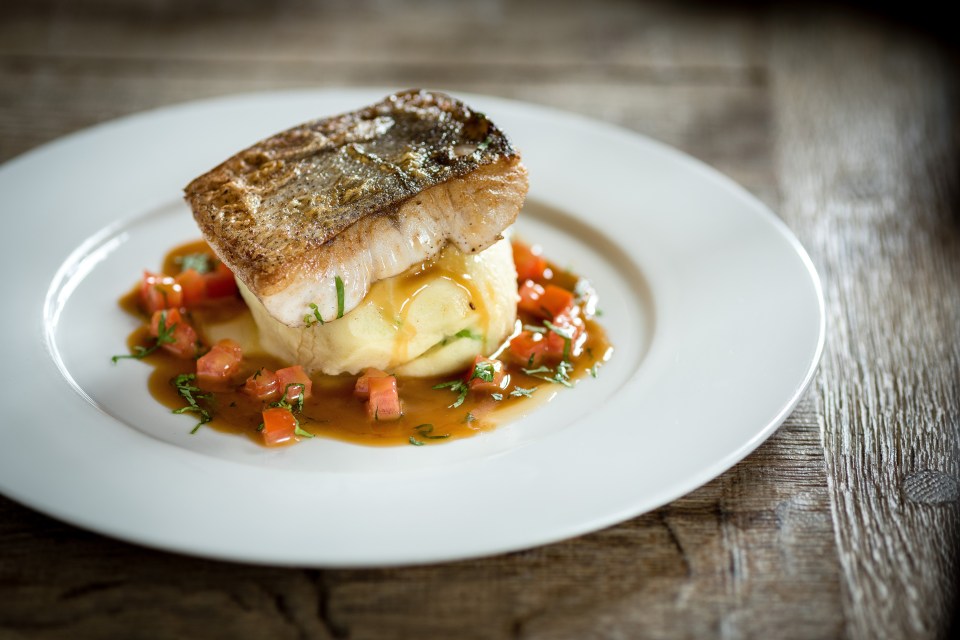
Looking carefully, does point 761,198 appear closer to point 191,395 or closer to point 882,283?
point 882,283

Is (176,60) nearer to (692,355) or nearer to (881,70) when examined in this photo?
(692,355)

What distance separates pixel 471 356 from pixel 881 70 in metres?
4.60

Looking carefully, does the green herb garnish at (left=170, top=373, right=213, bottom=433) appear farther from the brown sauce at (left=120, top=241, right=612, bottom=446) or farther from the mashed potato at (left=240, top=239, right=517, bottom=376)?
the mashed potato at (left=240, top=239, right=517, bottom=376)

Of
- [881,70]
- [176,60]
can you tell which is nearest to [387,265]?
[176,60]

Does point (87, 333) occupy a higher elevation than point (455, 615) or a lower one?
higher

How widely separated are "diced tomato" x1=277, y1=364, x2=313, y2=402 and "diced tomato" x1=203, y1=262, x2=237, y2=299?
0.74m

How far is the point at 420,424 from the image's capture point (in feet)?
12.5

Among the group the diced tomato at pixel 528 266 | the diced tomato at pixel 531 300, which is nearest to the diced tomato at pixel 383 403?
the diced tomato at pixel 531 300

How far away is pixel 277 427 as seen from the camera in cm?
366

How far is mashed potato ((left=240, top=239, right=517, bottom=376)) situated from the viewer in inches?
159

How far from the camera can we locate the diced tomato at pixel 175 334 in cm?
418

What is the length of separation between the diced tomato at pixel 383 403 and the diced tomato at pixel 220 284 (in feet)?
3.48

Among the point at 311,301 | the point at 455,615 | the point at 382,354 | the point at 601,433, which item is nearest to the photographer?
the point at 455,615

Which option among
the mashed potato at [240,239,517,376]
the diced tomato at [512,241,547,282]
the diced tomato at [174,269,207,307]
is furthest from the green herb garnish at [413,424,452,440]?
the diced tomato at [174,269,207,307]
